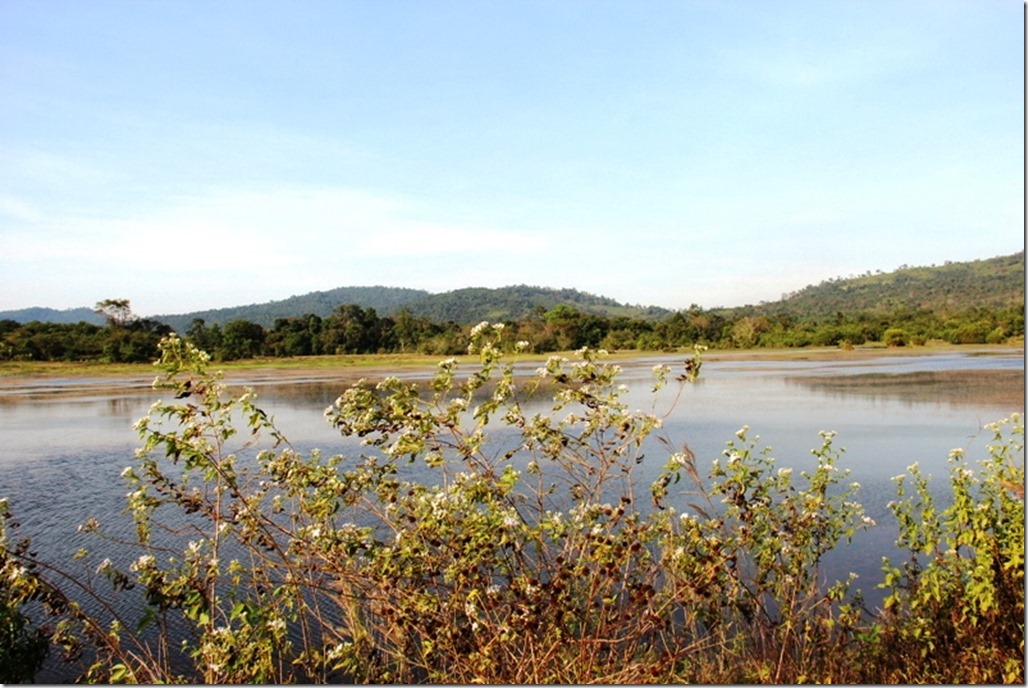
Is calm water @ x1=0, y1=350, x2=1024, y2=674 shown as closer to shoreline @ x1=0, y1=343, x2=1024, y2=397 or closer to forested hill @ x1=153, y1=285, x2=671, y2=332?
shoreline @ x1=0, y1=343, x2=1024, y2=397

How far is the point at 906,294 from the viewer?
3556cm

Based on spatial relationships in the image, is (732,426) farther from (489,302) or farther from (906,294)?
(489,302)

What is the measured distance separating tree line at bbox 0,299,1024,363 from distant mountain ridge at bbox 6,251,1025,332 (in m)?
0.42

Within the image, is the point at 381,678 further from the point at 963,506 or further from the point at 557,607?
the point at 963,506

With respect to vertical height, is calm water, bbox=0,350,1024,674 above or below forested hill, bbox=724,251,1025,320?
below

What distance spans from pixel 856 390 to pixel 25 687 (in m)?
20.8

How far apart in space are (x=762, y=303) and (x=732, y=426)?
32848mm

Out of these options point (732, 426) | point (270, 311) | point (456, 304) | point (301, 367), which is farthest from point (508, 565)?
point (456, 304)

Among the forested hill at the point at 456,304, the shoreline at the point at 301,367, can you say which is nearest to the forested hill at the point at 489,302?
the forested hill at the point at 456,304

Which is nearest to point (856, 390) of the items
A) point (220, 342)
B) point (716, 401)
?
point (716, 401)

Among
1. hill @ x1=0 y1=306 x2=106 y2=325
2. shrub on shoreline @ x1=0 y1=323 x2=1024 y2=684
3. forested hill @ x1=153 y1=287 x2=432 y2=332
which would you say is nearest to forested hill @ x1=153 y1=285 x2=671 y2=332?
forested hill @ x1=153 y1=287 x2=432 y2=332

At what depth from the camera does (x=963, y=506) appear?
429cm

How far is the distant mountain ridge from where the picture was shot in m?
13.3

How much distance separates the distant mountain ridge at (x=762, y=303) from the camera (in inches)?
523
